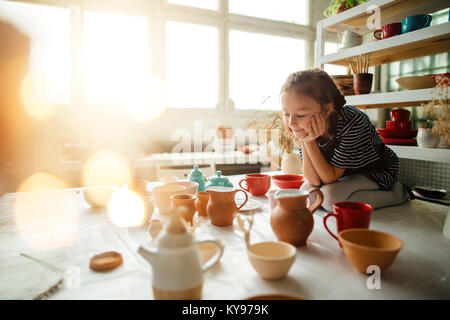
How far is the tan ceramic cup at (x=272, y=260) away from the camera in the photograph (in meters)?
0.61

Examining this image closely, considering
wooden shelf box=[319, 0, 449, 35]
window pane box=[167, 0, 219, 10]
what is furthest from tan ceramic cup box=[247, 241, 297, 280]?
window pane box=[167, 0, 219, 10]

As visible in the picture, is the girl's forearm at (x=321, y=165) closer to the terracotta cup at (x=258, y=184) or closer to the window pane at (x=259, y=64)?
the terracotta cup at (x=258, y=184)

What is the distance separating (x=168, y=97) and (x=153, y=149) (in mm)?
650

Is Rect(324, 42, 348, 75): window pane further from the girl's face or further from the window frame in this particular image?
the girl's face

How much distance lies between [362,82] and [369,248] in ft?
4.61

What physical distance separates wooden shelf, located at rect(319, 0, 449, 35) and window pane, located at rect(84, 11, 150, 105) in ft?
6.60

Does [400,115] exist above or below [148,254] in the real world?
above

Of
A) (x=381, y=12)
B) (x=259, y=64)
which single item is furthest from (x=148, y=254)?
(x=259, y=64)

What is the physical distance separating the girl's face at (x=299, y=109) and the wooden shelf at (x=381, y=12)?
36.0 inches

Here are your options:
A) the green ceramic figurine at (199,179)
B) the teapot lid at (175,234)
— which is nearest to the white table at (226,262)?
the teapot lid at (175,234)

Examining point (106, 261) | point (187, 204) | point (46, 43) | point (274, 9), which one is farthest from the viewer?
point (274, 9)

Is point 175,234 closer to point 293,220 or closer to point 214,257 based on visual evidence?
point 214,257

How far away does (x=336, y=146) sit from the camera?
139 centimetres

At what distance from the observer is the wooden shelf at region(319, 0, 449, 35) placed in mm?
1665
